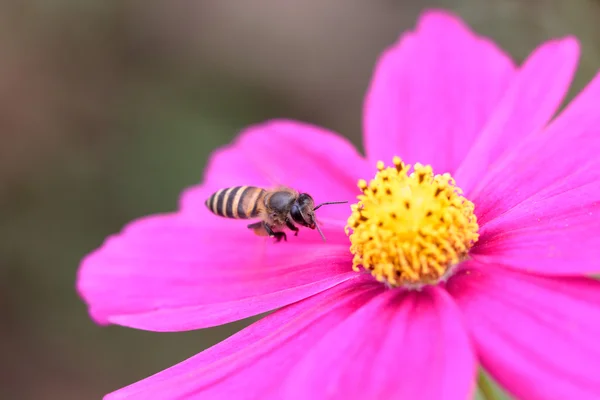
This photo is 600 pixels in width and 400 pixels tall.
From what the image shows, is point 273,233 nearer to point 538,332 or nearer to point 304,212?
point 304,212

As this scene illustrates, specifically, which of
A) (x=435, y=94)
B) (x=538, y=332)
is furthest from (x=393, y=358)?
(x=435, y=94)

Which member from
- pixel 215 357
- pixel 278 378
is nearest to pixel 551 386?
pixel 278 378

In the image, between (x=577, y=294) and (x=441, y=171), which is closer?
(x=577, y=294)

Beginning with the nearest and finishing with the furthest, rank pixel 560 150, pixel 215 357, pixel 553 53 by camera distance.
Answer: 1. pixel 215 357
2. pixel 560 150
3. pixel 553 53

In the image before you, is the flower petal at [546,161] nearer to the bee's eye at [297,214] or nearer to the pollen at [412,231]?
the pollen at [412,231]

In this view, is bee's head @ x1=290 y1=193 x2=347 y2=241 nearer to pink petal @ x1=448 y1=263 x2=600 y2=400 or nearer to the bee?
the bee

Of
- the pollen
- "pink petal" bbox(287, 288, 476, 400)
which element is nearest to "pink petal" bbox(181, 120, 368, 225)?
the pollen

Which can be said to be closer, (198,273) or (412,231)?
(412,231)

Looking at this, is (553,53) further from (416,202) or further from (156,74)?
(156,74)
